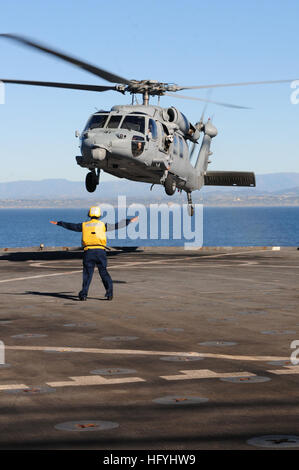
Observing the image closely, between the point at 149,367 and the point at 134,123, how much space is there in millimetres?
20632

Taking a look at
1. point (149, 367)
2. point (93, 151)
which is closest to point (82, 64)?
point (93, 151)

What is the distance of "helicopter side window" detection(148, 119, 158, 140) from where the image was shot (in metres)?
28.8

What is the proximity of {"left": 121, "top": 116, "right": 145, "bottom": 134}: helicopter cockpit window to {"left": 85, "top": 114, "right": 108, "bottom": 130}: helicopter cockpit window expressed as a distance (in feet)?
2.83

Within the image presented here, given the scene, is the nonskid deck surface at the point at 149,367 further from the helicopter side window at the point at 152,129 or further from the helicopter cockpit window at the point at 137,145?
the helicopter side window at the point at 152,129

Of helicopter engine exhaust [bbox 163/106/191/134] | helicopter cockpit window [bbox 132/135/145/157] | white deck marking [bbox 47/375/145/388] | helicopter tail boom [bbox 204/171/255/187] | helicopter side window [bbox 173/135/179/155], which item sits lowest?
white deck marking [bbox 47/375/145/388]

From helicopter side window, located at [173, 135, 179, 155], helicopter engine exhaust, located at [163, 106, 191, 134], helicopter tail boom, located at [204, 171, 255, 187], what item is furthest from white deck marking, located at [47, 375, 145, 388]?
helicopter tail boom, located at [204, 171, 255, 187]

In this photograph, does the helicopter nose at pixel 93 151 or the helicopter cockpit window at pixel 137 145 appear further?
the helicopter cockpit window at pixel 137 145

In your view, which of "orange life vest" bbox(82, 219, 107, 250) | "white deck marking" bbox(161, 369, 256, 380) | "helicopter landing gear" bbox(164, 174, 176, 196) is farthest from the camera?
"helicopter landing gear" bbox(164, 174, 176, 196)

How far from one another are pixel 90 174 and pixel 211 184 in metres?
10.9

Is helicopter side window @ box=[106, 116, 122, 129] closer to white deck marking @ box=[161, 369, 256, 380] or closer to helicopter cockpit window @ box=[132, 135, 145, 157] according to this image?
helicopter cockpit window @ box=[132, 135, 145, 157]

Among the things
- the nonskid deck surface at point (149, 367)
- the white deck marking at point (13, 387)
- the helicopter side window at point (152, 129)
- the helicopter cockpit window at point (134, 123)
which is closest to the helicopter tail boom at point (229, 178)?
the helicopter side window at point (152, 129)

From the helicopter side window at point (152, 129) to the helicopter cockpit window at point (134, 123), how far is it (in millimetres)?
376

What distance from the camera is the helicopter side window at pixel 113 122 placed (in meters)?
28.2

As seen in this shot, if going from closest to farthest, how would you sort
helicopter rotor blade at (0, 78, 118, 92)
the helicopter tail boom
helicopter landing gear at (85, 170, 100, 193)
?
helicopter rotor blade at (0, 78, 118, 92) → helicopter landing gear at (85, 170, 100, 193) → the helicopter tail boom
